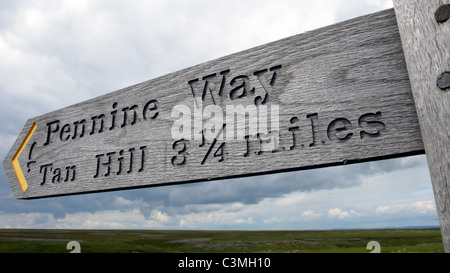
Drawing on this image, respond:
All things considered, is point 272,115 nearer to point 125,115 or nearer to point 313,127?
point 313,127

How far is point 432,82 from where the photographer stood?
1240 millimetres

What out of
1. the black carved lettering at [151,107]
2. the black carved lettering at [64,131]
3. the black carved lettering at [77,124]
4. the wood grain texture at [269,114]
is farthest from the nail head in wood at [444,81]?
the black carved lettering at [64,131]

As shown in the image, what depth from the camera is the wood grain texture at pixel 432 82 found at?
116cm

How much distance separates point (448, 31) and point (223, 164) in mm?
1273

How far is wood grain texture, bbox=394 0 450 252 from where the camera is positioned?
1.16 meters

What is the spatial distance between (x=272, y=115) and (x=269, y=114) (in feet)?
0.06

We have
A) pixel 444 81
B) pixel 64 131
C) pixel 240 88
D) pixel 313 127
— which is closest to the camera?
pixel 444 81

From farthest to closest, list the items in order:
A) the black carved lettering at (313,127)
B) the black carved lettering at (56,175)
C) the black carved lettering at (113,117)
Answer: the black carved lettering at (56,175) < the black carved lettering at (113,117) < the black carved lettering at (313,127)

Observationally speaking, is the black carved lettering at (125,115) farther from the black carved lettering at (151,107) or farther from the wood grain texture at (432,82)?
the wood grain texture at (432,82)

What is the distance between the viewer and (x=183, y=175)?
6.08 feet

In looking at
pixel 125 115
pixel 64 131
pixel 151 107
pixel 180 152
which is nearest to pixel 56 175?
pixel 64 131

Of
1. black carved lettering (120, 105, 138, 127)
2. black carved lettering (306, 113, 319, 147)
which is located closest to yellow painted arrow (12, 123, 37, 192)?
black carved lettering (120, 105, 138, 127)

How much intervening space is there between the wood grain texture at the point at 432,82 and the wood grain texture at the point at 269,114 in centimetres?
11
